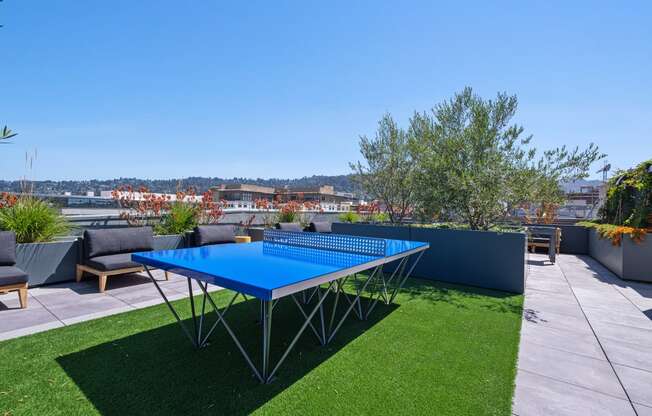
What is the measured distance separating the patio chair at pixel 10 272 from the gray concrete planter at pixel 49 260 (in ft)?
1.28

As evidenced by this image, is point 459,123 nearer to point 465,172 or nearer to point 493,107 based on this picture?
point 493,107

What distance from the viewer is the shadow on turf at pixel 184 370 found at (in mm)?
2215

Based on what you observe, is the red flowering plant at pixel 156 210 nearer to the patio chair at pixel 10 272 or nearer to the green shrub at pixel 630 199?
the patio chair at pixel 10 272

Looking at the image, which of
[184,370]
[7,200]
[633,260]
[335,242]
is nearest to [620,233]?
[633,260]

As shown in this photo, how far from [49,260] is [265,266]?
508 centimetres

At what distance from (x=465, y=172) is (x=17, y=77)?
474 inches

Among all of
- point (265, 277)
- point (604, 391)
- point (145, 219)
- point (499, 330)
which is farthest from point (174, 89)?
point (604, 391)

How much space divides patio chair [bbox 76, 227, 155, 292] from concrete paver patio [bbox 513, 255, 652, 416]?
18.2 feet

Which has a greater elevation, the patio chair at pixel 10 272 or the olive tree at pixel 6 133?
the olive tree at pixel 6 133

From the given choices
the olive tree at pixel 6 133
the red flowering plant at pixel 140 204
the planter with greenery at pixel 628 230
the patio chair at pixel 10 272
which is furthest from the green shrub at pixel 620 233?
the patio chair at pixel 10 272

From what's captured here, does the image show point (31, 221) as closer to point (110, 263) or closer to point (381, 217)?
point (110, 263)

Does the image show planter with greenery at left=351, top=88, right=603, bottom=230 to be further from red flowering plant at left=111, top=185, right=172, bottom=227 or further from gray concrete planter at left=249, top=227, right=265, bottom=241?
red flowering plant at left=111, top=185, right=172, bottom=227

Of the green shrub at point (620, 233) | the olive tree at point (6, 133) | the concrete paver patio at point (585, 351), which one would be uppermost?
the olive tree at point (6, 133)

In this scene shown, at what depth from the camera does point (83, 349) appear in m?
3.04
